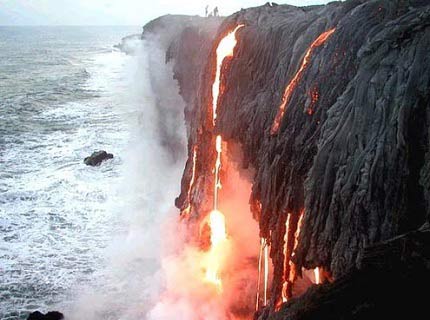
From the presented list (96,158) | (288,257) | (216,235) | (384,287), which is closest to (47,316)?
(216,235)

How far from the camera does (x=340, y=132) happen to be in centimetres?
784

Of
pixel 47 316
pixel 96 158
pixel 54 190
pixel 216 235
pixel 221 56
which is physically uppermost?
pixel 221 56

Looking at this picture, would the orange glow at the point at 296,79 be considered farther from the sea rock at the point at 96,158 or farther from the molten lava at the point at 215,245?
the sea rock at the point at 96,158

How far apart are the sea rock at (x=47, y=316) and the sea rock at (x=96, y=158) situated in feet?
55.3

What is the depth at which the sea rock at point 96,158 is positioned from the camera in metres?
30.8

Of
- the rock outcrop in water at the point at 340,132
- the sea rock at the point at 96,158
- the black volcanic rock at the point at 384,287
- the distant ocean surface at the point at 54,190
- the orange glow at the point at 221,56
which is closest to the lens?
the black volcanic rock at the point at 384,287

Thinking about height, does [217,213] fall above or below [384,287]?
below

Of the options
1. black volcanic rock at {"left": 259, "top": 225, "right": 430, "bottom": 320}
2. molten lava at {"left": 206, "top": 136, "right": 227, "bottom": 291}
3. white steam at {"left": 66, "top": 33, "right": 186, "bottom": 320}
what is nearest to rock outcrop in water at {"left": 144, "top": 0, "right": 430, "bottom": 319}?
black volcanic rock at {"left": 259, "top": 225, "right": 430, "bottom": 320}

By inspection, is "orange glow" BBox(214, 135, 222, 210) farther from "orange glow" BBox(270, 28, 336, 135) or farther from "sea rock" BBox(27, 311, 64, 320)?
"sea rock" BBox(27, 311, 64, 320)

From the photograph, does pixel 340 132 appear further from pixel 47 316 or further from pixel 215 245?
pixel 47 316

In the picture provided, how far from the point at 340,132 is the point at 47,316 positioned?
11877 millimetres

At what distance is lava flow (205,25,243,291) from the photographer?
1638 centimetres

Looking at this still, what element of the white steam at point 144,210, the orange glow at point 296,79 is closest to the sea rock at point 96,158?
the white steam at point 144,210

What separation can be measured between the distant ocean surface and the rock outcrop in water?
30.5 feet
